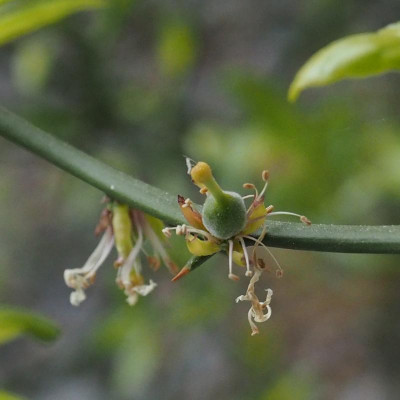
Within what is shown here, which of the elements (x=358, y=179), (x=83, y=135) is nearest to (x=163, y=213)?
(x=358, y=179)

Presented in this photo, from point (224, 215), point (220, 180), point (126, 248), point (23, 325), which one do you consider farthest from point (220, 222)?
point (220, 180)

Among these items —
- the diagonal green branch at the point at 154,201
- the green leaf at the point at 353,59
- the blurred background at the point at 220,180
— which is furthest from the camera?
the blurred background at the point at 220,180

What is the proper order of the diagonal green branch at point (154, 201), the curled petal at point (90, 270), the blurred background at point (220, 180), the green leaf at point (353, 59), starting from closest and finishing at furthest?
the diagonal green branch at point (154, 201)
the green leaf at point (353, 59)
the curled petal at point (90, 270)
the blurred background at point (220, 180)

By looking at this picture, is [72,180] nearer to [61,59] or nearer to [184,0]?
[61,59]

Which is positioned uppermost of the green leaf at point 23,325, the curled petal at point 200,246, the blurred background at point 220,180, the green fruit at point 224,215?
the blurred background at point 220,180

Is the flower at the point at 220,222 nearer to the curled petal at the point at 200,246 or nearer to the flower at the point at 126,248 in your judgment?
the curled petal at the point at 200,246

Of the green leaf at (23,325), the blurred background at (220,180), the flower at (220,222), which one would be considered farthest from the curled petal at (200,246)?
the blurred background at (220,180)
